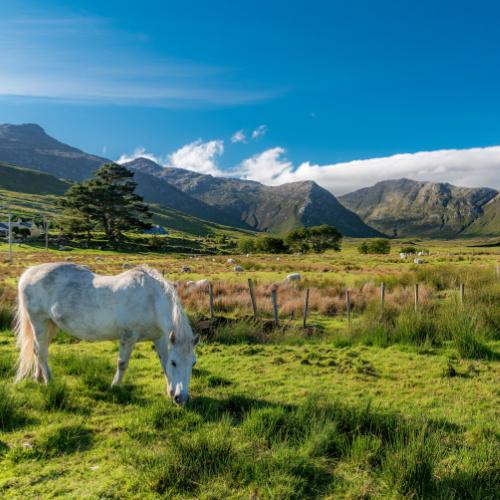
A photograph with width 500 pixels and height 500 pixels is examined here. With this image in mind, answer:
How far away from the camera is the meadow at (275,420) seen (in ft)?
14.6

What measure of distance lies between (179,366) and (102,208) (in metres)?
67.1

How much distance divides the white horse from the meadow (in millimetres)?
729

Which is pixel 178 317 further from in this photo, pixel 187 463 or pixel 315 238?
pixel 315 238

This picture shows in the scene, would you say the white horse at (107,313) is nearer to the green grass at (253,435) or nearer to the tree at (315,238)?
the green grass at (253,435)

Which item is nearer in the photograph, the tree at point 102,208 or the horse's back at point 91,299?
the horse's back at point 91,299

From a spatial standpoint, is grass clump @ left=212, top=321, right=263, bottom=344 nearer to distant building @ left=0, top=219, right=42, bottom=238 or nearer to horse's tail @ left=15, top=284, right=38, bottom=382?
horse's tail @ left=15, top=284, right=38, bottom=382

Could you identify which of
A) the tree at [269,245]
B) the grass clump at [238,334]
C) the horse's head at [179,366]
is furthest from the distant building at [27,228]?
the horse's head at [179,366]

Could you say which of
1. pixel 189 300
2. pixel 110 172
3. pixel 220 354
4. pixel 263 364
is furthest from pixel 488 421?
pixel 110 172

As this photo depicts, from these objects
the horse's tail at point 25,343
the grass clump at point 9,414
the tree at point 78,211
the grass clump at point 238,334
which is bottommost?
the grass clump at point 238,334

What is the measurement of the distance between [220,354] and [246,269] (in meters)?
25.9

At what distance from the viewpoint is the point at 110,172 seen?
71.5 metres

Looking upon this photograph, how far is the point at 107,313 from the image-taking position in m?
6.89

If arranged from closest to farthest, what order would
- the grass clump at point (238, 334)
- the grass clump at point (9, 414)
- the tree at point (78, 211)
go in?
1. the grass clump at point (9, 414)
2. the grass clump at point (238, 334)
3. the tree at point (78, 211)

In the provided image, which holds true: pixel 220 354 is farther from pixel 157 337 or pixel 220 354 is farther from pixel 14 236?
pixel 14 236
